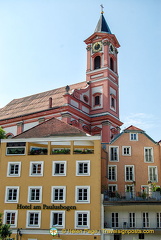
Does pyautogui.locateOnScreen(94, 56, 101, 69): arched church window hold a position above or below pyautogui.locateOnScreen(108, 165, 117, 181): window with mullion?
above

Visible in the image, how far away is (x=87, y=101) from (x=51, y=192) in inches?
1147

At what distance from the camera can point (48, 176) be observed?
31.7 metres

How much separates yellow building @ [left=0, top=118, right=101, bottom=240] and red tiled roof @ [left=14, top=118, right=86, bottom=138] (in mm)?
1416

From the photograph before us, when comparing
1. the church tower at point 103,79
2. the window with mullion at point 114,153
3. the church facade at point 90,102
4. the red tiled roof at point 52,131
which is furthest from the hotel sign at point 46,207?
the church tower at point 103,79

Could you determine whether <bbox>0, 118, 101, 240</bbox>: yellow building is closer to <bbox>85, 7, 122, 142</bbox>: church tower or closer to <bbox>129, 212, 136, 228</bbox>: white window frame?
<bbox>129, 212, 136, 228</bbox>: white window frame

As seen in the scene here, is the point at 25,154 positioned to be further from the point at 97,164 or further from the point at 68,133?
the point at 97,164

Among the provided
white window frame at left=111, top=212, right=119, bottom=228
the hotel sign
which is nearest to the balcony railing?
white window frame at left=111, top=212, right=119, bottom=228

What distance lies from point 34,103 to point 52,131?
26051 mm

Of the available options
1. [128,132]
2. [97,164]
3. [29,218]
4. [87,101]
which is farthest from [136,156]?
[87,101]

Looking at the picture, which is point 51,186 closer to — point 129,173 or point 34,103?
point 129,173

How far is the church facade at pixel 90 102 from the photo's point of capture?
5422 cm

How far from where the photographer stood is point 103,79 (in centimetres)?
5891

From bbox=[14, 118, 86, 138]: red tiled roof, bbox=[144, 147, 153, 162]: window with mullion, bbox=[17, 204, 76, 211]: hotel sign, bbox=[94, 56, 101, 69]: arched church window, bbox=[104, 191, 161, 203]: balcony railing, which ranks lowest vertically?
bbox=[17, 204, 76, 211]: hotel sign

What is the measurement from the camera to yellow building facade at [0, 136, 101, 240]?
29766 mm
